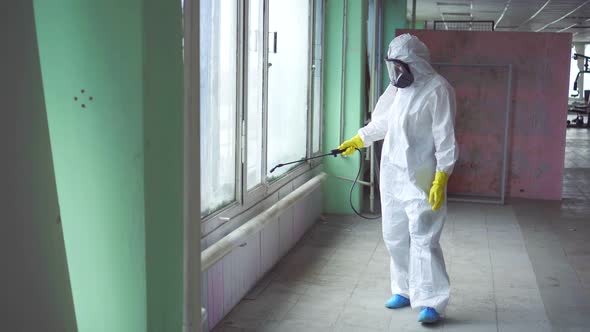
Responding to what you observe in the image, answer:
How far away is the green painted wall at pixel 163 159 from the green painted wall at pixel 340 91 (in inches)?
149

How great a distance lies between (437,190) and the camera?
10.4ft

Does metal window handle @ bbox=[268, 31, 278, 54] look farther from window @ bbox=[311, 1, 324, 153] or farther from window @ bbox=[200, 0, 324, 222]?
window @ bbox=[311, 1, 324, 153]

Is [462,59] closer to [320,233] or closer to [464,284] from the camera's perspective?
[320,233]

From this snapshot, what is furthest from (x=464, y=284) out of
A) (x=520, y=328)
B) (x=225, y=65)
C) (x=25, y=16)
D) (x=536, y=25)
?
(x=536, y=25)

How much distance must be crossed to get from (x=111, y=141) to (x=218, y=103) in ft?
4.79

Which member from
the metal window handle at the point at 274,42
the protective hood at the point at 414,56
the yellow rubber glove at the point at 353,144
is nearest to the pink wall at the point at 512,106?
the metal window handle at the point at 274,42

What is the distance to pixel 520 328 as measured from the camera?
10.8 feet

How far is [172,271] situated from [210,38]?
1370mm

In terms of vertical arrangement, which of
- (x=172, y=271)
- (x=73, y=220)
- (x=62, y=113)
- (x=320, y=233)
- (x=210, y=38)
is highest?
(x=210, y=38)

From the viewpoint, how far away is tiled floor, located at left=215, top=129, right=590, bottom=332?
335cm

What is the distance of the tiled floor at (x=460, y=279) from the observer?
3354mm

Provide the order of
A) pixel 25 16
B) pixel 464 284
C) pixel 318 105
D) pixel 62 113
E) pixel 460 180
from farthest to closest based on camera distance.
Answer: pixel 460 180
pixel 318 105
pixel 464 284
pixel 62 113
pixel 25 16

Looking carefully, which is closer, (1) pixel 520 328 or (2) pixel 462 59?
(1) pixel 520 328

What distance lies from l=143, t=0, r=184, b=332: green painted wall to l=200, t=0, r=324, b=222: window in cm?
100
